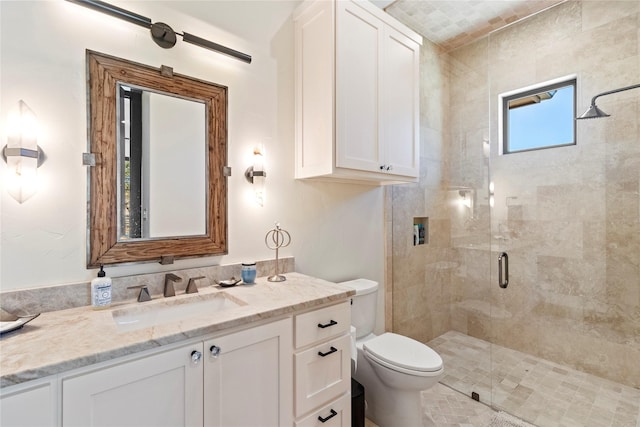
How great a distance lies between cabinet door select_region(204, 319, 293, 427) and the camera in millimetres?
1048

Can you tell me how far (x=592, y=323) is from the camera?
2.39 meters

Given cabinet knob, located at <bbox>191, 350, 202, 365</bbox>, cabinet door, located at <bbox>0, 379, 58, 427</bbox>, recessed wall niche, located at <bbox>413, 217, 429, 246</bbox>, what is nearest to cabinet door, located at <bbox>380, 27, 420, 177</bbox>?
recessed wall niche, located at <bbox>413, 217, 429, 246</bbox>

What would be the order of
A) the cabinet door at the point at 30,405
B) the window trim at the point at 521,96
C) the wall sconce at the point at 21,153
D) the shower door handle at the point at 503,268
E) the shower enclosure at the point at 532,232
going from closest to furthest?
the cabinet door at the point at 30,405, the wall sconce at the point at 21,153, the shower enclosure at the point at 532,232, the window trim at the point at 521,96, the shower door handle at the point at 503,268

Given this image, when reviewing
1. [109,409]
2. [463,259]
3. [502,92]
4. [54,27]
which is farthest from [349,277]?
[502,92]

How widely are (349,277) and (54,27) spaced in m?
2.04

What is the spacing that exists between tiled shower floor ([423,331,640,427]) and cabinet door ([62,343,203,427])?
1.68 m

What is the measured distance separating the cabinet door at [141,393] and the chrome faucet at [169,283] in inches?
18.7

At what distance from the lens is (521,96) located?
2789mm

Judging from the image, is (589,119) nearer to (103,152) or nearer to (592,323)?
(592,323)

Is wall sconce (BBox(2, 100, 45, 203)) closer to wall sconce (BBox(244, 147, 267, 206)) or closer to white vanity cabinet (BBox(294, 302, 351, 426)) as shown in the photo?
wall sconce (BBox(244, 147, 267, 206))

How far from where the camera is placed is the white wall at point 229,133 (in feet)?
3.84

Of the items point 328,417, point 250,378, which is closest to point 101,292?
point 250,378

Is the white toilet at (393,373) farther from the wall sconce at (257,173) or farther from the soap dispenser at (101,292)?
the soap dispenser at (101,292)

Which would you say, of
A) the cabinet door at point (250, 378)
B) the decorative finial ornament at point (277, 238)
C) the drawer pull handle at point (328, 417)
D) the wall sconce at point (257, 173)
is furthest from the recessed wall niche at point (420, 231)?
the cabinet door at point (250, 378)
